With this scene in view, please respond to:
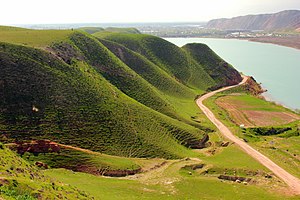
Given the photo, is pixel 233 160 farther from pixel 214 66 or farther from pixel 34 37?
pixel 214 66

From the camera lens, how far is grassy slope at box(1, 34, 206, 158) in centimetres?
5172

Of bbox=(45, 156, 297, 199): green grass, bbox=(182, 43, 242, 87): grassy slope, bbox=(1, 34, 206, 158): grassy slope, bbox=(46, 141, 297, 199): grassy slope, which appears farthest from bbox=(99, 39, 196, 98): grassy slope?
bbox=(45, 156, 297, 199): green grass

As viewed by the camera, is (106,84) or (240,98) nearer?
(106,84)

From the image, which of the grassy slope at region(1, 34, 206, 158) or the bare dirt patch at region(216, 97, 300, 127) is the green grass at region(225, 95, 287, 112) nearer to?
the bare dirt patch at region(216, 97, 300, 127)

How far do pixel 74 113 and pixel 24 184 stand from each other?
30506mm

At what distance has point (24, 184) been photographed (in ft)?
87.8

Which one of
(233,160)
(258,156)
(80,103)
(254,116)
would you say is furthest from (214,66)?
(80,103)

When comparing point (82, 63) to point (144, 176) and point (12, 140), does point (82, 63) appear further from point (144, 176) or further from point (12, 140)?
point (144, 176)

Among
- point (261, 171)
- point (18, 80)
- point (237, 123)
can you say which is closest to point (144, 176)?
point (261, 171)

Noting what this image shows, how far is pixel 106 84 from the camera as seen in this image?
71.8 meters

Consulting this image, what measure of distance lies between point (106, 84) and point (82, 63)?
8.25m

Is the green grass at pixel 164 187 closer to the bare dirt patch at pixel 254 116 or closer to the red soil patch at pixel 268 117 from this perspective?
the bare dirt patch at pixel 254 116

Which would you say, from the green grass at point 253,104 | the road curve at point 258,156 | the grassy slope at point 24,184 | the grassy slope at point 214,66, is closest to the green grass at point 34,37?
the grassy slope at point 24,184

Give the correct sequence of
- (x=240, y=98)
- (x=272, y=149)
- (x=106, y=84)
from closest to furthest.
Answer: (x=272, y=149)
(x=106, y=84)
(x=240, y=98)
